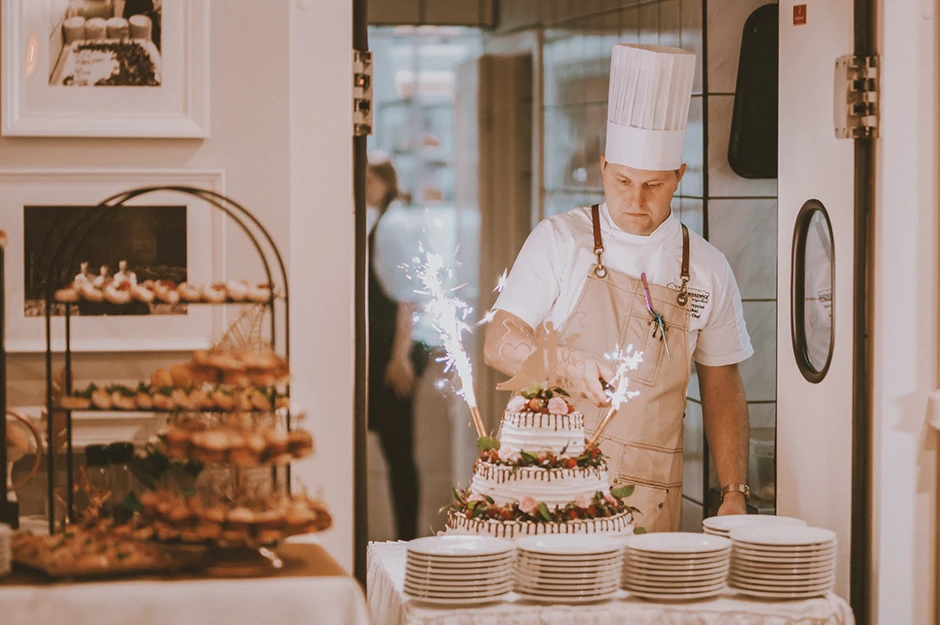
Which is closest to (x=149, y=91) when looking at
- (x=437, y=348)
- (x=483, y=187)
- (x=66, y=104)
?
(x=66, y=104)

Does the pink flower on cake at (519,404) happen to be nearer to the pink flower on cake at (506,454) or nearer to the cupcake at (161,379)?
the pink flower on cake at (506,454)

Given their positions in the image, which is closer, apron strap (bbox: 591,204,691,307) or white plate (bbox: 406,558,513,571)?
white plate (bbox: 406,558,513,571)

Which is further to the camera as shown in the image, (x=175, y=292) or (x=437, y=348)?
(x=437, y=348)

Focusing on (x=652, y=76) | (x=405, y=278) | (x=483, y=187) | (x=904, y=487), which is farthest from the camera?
(x=483, y=187)

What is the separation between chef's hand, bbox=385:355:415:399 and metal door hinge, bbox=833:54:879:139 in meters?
1.77

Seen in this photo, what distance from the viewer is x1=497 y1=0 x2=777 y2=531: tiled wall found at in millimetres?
4516

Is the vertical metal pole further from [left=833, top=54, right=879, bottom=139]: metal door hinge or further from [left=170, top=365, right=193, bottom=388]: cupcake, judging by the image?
[left=833, top=54, right=879, bottom=139]: metal door hinge

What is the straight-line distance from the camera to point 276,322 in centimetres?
314

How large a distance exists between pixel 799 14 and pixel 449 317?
4.55ft

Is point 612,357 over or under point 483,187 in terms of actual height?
under

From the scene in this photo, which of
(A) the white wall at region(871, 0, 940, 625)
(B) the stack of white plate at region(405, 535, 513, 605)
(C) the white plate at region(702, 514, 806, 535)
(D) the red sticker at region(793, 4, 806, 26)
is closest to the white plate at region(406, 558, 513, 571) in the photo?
(B) the stack of white plate at region(405, 535, 513, 605)

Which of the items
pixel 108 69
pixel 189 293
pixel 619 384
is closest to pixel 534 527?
pixel 619 384

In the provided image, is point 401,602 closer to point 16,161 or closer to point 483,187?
point 16,161

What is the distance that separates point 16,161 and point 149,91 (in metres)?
0.35
